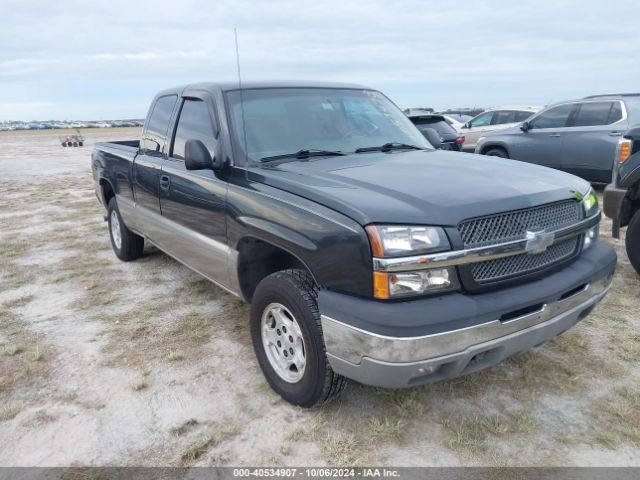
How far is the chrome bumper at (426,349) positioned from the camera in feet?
7.45

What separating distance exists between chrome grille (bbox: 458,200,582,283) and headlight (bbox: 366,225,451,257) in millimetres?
138

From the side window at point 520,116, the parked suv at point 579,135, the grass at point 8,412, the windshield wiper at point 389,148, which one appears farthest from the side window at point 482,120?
the grass at point 8,412

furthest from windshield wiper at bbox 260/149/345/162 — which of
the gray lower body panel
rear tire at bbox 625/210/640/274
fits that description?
rear tire at bbox 625/210/640/274

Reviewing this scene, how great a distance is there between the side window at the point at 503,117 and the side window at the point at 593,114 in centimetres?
448

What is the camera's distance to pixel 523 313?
8.24 feet

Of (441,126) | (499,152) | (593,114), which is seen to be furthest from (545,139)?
(441,126)

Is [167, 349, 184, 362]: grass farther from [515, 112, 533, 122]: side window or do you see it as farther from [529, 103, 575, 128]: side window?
[515, 112, 533, 122]: side window

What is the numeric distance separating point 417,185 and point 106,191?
460cm

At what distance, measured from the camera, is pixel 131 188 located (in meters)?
5.02

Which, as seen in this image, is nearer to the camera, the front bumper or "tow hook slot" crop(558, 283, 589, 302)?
the front bumper

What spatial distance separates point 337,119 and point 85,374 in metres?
2.47

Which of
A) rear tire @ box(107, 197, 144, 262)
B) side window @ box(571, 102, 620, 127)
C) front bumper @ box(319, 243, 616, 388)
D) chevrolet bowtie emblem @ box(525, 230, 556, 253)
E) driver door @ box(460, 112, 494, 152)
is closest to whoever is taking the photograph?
front bumper @ box(319, 243, 616, 388)

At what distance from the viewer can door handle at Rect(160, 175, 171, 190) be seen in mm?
4102

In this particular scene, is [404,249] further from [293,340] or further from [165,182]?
[165,182]
